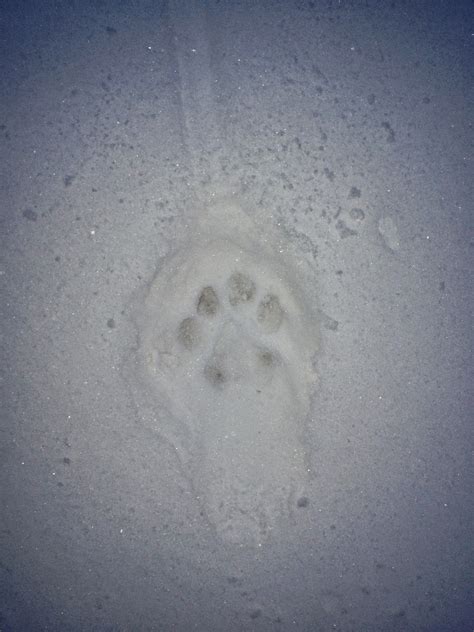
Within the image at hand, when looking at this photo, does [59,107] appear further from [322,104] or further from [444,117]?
[444,117]

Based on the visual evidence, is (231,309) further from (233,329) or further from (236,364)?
(236,364)

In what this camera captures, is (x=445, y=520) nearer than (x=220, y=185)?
No

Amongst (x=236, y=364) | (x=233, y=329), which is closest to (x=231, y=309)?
(x=233, y=329)

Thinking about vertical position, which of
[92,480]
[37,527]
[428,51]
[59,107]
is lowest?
[37,527]

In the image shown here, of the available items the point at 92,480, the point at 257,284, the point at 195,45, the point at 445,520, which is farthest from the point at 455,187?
the point at 92,480

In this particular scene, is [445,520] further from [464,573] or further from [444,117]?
[444,117]

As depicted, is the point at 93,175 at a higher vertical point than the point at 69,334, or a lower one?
higher
